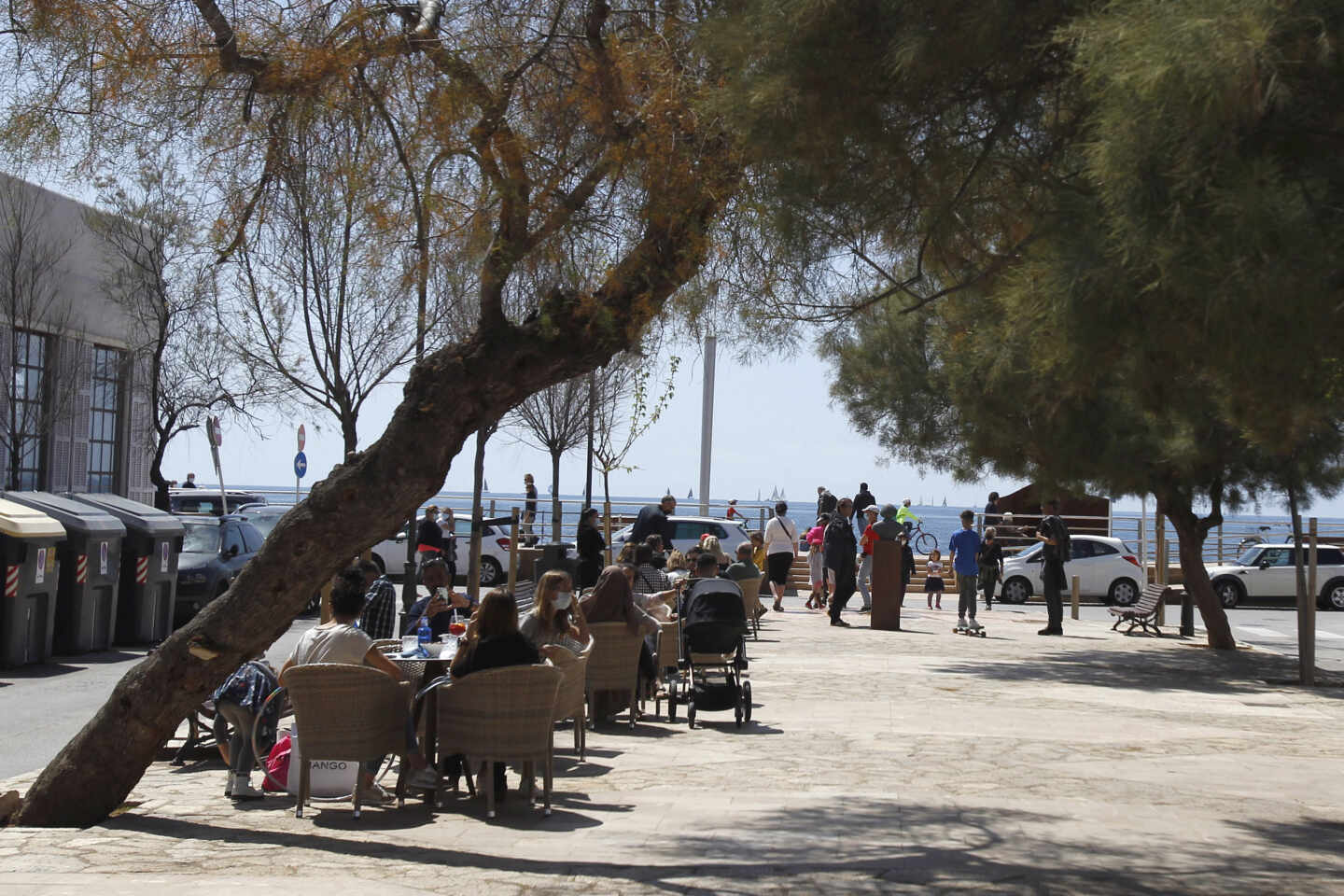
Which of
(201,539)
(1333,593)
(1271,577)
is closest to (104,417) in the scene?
(201,539)

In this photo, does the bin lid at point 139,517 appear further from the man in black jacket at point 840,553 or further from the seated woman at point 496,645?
the seated woman at point 496,645

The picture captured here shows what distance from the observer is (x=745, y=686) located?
1142cm

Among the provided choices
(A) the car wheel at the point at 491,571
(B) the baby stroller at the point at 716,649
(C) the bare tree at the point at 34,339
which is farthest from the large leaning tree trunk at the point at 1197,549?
(C) the bare tree at the point at 34,339

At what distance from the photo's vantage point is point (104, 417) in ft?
94.5

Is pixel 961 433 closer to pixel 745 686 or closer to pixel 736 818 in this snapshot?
pixel 745 686

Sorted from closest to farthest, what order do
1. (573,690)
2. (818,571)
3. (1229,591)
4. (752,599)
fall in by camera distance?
1. (573,690)
2. (752,599)
3. (818,571)
4. (1229,591)

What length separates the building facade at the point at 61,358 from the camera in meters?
24.8

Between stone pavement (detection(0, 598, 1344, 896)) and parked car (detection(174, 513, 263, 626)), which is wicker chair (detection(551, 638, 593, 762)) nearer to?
stone pavement (detection(0, 598, 1344, 896))

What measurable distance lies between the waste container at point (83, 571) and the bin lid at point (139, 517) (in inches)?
26.9

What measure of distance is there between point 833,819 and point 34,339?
2261 cm

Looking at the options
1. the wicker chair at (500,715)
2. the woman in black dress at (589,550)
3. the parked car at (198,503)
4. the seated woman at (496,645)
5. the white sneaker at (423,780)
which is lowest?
the white sneaker at (423,780)

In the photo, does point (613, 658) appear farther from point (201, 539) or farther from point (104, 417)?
point (104, 417)

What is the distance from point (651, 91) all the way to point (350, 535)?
9.64 feet

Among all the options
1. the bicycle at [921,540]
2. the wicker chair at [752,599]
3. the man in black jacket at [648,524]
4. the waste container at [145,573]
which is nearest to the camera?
the waste container at [145,573]
